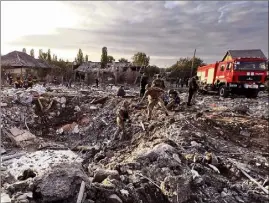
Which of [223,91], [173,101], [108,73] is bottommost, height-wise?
[173,101]

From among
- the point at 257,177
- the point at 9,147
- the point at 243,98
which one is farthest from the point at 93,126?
the point at 243,98

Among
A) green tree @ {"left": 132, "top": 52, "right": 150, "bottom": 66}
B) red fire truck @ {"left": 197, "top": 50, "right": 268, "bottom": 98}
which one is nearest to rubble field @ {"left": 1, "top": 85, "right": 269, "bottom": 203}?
red fire truck @ {"left": 197, "top": 50, "right": 268, "bottom": 98}

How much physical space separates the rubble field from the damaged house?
885cm

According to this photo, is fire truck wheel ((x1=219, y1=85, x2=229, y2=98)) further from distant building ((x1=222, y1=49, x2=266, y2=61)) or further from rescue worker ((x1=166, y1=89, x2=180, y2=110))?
rescue worker ((x1=166, y1=89, x2=180, y2=110))

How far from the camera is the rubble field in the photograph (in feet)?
11.9

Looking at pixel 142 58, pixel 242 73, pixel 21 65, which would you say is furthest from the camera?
pixel 21 65

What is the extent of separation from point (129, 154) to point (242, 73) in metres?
8.11

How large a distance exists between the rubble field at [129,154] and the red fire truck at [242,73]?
1.42 meters

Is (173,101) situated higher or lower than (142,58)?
lower

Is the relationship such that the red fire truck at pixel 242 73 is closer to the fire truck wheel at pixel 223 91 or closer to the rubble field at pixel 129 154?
the fire truck wheel at pixel 223 91

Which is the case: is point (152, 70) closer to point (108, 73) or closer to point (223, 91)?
point (223, 91)

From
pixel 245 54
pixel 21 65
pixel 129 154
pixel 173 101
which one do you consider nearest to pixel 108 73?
pixel 21 65

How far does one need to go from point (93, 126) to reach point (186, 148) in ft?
13.0

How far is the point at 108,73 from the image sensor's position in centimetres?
2195
